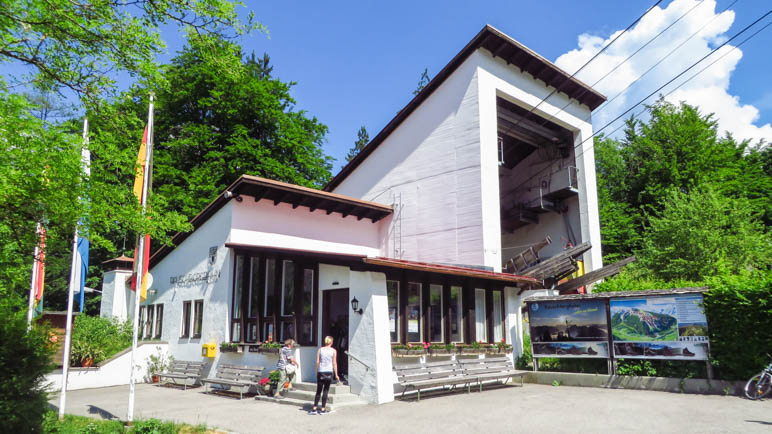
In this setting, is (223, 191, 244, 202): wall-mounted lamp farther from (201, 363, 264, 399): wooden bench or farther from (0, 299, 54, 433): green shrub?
(0, 299, 54, 433): green shrub

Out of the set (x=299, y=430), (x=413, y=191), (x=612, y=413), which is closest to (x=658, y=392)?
(x=612, y=413)

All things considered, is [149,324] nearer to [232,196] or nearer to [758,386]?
[232,196]

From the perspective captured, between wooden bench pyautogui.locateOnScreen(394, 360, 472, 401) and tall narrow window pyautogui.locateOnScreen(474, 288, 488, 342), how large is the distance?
2.43m

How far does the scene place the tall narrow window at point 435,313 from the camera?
14.4 metres

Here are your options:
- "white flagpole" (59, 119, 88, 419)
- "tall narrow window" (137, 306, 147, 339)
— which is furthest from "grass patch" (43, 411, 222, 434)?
"tall narrow window" (137, 306, 147, 339)

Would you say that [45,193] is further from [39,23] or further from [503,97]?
[503,97]

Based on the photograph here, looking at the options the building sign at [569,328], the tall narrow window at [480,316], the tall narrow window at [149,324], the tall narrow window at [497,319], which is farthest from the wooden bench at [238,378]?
the building sign at [569,328]

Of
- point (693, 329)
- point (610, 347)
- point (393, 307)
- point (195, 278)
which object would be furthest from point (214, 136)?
point (693, 329)

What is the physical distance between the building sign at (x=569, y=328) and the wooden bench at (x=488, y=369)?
1.11 m

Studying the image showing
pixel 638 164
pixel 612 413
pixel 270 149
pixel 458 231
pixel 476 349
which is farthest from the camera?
pixel 638 164

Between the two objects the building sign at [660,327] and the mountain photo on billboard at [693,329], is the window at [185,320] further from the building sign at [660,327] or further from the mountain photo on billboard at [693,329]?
the mountain photo on billboard at [693,329]

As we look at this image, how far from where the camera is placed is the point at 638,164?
35.8 m

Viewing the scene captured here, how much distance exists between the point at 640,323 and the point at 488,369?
4053 mm

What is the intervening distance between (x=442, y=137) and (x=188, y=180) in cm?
1353
